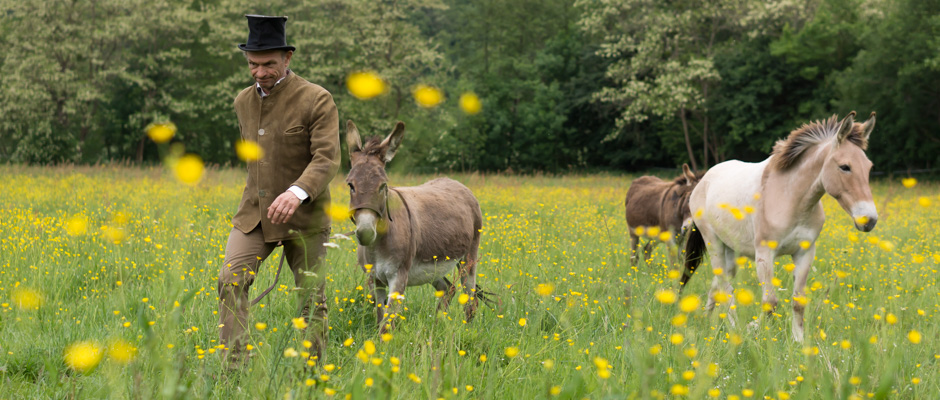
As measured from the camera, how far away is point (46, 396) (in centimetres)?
289

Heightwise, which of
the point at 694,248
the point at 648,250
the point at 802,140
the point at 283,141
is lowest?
the point at 648,250

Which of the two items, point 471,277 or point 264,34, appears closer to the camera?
point 264,34

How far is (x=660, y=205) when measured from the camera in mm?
7672

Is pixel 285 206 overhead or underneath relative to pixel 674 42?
underneath

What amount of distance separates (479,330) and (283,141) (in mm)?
1687

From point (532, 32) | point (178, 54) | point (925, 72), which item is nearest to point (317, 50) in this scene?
point (178, 54)

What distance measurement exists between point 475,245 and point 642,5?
76.6 feet

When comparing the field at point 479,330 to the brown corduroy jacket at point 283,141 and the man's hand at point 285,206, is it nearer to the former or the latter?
the brown corduroy jacket at point 283,141

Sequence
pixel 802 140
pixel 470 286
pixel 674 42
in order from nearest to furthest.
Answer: pixel 802 140
pixel 470 286
pixel 674 42

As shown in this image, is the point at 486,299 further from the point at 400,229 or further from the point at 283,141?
the point at 283,141

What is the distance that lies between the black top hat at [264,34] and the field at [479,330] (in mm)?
1145

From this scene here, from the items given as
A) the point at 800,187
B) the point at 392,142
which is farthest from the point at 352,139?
the point at 800,187

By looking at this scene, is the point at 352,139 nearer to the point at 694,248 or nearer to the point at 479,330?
the point at 479,330

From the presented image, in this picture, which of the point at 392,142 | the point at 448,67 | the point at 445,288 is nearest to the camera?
the point at 392,142
